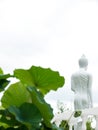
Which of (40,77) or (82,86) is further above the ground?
(40,77)

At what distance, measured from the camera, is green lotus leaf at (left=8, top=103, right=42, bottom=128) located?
44cm

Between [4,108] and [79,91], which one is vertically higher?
[4,108]

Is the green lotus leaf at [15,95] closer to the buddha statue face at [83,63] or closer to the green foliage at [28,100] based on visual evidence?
the green foliage at [28,100]

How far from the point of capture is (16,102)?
47 centimetres

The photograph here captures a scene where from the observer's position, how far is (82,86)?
6586 mm

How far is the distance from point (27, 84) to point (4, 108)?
0.04 metres

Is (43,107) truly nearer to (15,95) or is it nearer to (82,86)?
(15,95)

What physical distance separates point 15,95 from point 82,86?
614cm

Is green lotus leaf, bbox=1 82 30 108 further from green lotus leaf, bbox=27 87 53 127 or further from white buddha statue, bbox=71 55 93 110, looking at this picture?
white buddha statue, bbox=71 55 93 110

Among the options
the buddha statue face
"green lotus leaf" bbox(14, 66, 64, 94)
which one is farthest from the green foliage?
the buddha statue face

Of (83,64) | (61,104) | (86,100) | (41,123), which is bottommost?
(61,104)

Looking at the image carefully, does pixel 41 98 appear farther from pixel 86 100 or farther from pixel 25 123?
pixel 86 100

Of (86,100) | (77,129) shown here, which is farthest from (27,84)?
(86,100)

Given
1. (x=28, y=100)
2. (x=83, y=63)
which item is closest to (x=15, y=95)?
(x=28, y=100)
